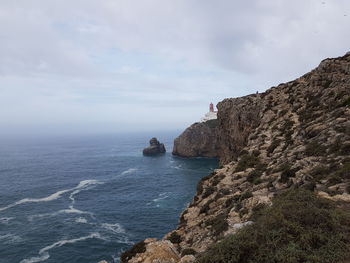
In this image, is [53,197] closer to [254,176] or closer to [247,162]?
[247,162]

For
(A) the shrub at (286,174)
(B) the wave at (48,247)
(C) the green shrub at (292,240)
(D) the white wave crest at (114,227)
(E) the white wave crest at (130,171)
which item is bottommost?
(B) the wave at (48,247)

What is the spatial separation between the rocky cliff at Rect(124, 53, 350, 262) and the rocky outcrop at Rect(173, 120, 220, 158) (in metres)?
100

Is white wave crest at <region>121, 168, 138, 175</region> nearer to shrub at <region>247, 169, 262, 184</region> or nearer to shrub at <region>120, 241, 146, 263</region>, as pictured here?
shrub at <region>247, 169, 262, 184</region>

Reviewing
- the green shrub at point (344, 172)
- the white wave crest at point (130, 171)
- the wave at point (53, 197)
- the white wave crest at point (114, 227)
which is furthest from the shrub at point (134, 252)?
the white wave crest at point (130, 171)

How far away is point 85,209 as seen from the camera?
66750mm

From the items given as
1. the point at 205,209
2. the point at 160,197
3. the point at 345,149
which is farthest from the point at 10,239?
the point at 345,149

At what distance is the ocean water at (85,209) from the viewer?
4653 cm

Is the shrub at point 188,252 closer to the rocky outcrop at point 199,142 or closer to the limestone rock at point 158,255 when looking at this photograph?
the limestone rock at point 158,255

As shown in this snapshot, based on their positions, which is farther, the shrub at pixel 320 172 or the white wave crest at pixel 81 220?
the white wave crest at pixel 81 220

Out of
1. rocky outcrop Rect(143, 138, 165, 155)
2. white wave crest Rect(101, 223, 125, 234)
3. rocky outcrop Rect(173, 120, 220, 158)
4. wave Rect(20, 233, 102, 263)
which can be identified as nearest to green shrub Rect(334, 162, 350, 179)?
wave Rect(20, 233, 102, 263)

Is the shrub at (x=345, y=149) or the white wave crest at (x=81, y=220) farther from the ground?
the shrub at (x=345, y=149)

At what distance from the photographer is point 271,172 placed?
22453mm

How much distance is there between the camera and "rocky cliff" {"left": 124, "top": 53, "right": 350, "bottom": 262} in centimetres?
1509

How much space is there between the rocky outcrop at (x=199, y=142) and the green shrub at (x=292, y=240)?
135511mm
